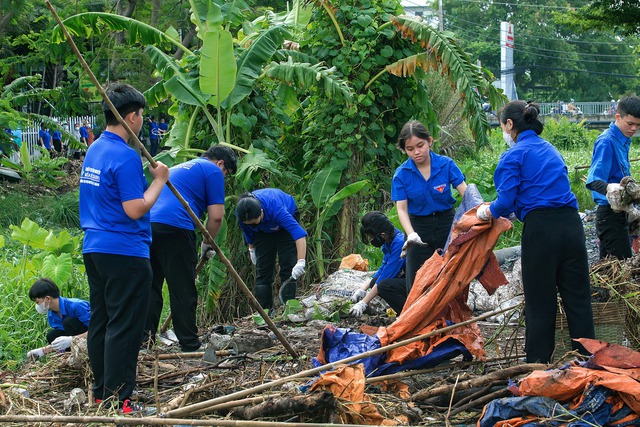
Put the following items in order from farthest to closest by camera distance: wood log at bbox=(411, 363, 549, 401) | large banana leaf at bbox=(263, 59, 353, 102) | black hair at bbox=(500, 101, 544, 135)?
large banana leaf at bbox=(263, 59, 353, 102) < black hair at bbox=(500, 101, 544, 135) < wood log at bbox=(411, 363, 549, 401)

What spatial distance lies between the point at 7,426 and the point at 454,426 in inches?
98.0

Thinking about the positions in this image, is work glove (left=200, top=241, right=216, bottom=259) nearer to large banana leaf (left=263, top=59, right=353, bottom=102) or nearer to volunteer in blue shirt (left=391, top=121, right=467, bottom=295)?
volunteer in blue shirt (left=391, top=121, right=467, bottom=295)

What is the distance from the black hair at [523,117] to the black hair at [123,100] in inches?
91.5

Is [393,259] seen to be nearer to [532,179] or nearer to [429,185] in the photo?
[429,185]

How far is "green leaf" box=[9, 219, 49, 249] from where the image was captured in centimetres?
880

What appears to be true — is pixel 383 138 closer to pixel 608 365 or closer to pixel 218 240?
pixel 218 240

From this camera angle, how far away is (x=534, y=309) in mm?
5008

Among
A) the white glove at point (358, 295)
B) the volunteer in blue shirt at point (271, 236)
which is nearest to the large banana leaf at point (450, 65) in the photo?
the volunteer in blue shirt at point (271, 236)

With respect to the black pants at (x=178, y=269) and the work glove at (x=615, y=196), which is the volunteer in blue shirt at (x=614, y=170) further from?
the black pants at (x=178, y=269)

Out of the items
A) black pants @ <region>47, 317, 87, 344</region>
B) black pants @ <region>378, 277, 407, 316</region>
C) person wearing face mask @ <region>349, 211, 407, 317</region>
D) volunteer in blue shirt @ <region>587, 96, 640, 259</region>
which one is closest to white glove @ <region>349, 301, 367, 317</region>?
person wearing face mask @ <region>349, 211, 407, 317</region>

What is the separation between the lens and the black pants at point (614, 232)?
22.0ft

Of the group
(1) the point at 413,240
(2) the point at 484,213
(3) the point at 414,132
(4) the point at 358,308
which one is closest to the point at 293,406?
(2) the point at 484,213

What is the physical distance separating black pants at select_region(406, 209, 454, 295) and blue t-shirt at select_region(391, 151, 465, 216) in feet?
0.19

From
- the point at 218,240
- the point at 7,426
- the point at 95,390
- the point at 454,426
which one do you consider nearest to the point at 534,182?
the point at 454,426
